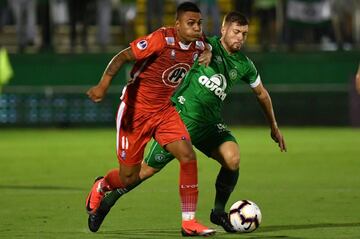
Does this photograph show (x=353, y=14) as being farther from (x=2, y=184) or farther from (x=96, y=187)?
(x=96, y=187)

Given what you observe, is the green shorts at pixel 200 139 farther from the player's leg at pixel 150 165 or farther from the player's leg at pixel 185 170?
the player's leg at pixel 185 170

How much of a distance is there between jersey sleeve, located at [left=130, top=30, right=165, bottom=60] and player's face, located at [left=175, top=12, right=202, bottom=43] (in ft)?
0.59

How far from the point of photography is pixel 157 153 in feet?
32.6

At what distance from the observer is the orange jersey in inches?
364

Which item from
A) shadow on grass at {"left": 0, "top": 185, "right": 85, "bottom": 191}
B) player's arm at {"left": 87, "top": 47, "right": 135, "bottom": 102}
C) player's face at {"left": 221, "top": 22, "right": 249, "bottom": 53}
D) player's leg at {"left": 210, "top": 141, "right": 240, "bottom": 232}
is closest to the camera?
player's arm at {"left": 87, "top": 47, "right": 135, "bottom": 102}

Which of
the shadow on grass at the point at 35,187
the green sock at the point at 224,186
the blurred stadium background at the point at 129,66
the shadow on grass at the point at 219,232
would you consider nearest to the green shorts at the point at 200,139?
the green sock at the point at 224,186

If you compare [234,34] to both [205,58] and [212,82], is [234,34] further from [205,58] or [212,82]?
[212,82]

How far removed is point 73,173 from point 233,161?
268 inches

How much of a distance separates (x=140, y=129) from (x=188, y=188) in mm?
690

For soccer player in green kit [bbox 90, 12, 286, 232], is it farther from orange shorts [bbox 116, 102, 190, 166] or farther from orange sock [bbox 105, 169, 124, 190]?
orange shorts [bbox 116, 102, 190, 166]

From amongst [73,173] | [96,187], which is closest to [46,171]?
[73,173]

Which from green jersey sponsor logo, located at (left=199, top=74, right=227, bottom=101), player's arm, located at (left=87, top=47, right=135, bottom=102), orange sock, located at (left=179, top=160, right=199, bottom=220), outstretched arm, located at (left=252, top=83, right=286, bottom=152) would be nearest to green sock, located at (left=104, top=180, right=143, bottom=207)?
orange sock, located at (left=179, top=160, right=199, bottom=220)

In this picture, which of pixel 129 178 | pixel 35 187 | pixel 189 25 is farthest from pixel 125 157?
pixel 35 187

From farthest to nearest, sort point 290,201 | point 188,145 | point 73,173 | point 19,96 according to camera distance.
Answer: point 19,96, point 73,173, point 290,201, point 188,145
